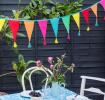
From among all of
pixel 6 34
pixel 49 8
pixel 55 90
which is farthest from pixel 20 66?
pixel 55 90

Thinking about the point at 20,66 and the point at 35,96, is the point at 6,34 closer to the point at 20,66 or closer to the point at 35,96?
the point at 20,66

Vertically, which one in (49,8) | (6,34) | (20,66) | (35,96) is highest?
(49,8)

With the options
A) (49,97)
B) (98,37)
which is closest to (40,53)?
(98,37)

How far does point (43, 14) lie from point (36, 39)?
33 cm

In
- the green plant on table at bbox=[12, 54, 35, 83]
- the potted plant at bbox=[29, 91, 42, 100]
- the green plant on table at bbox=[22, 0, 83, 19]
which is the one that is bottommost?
the potted plant at bbox=[29, 91, 42, 100]

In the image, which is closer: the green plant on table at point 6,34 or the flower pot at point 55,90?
the flower pot at point 55,90

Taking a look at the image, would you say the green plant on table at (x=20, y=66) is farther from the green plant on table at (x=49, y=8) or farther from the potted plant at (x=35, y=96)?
the potted plant at (x=35, y=96)

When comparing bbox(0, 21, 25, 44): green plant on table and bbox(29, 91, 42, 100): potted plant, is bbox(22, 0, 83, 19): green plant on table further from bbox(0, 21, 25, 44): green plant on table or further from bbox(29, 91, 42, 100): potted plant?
bbox(29, 91, 42, 100): potted plant

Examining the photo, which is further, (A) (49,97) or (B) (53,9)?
(B) (53,9)

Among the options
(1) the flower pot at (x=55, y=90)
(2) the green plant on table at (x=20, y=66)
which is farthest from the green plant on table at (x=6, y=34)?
(1) the flower pot at (x=55, y=90)

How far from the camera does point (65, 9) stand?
385cm

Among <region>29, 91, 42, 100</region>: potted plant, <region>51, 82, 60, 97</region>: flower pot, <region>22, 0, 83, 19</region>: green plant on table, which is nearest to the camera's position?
<region>29, 91, 42, 100</region>: potted plant

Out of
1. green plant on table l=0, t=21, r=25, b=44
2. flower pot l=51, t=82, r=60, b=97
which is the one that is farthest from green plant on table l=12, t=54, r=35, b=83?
flower pot l=51, t=82, r=60, b=97

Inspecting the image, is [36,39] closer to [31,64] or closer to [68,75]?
[31,64]
